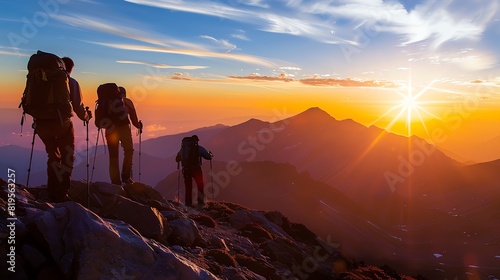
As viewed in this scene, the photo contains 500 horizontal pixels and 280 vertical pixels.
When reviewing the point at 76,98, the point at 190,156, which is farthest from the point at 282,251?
the point at 76,98

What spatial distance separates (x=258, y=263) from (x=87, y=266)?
8.18 meters

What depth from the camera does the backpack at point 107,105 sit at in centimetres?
1569

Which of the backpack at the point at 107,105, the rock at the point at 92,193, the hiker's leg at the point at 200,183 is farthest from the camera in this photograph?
the hiker's leg at the point at 200,183

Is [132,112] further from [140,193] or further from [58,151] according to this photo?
[58,151]

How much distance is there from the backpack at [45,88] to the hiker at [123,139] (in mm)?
5532

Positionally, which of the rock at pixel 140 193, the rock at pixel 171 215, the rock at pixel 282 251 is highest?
the rock at pixel 140 193

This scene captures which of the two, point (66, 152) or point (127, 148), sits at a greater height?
point (66, 152)

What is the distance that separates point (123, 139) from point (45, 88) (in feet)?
21.0

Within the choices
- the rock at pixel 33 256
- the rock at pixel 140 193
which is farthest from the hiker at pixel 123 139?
the rock at pixel 33 256

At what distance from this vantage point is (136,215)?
11727 mm

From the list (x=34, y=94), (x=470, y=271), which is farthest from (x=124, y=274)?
(x=470, y=271)

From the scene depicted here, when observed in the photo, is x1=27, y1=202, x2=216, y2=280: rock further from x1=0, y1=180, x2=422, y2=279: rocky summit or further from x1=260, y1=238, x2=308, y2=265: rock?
x1=260, y1=238, x2=308, y2=265: rock

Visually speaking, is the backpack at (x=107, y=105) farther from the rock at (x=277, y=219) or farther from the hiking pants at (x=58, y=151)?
the rock at (x=277, y=219)

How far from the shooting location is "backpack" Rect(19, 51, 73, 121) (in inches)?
397
